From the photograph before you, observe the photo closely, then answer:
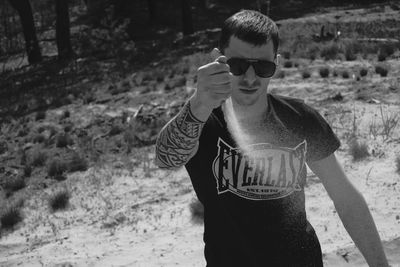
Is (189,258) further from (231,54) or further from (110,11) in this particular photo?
(110,11)

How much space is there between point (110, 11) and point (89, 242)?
22696 mm

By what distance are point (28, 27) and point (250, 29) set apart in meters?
17.8

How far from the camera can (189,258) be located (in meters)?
4.54

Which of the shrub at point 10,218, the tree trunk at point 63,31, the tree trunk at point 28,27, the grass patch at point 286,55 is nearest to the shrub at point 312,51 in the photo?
the grass patch at point 286,55

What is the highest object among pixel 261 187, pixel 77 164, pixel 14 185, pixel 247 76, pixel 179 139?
pixel 247 76

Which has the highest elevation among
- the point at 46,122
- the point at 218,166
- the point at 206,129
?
the point at 206,129

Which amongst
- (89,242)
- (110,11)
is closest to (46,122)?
(89,242)

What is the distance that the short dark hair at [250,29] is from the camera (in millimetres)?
1755

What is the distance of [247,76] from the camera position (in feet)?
5.73

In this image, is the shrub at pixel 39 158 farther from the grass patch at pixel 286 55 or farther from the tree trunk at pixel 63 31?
the tree trunk at pixel 63 31

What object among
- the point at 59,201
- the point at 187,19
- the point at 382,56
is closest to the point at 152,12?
the point at 187,19

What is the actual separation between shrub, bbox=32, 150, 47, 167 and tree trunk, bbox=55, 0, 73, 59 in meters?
9.97

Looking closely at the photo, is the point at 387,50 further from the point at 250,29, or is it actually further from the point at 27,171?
the point at 250,29

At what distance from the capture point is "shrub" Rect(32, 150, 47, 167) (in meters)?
8.16
